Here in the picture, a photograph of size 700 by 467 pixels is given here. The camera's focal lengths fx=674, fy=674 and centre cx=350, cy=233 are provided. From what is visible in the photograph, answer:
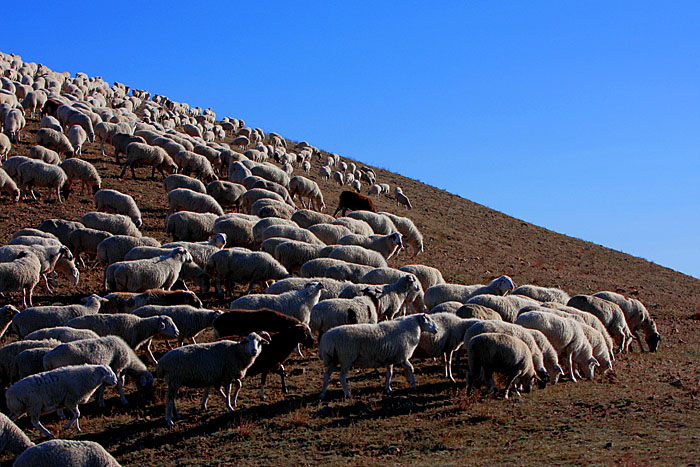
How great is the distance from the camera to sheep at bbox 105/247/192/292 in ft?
51.4

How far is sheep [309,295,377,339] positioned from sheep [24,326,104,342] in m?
4.13

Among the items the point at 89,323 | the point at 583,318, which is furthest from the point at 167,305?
the point at 583,318

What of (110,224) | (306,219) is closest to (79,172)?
(110,224)

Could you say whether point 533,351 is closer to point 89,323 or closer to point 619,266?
point 89,323

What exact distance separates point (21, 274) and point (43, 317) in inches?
111

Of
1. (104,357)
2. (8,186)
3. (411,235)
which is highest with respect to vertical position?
(8,186)

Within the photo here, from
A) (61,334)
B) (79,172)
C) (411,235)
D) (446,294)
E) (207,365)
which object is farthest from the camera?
(411,235)

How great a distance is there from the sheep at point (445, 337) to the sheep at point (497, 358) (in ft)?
3.98

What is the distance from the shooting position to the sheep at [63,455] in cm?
727

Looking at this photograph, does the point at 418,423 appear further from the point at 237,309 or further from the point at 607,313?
the point at 607,313

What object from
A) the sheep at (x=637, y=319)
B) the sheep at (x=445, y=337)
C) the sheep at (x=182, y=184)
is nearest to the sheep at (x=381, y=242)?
the sheep at (x=637, y=319)

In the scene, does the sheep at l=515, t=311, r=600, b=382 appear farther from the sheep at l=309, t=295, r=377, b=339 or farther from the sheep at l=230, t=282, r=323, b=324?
the sheep at l=230, t=282, r=323, b=324

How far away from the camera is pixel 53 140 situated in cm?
2789

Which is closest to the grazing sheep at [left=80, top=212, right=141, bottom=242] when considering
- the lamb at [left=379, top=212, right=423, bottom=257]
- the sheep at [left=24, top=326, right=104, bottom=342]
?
the sheep at [left=24, top=326, right=104, bottom=342]
